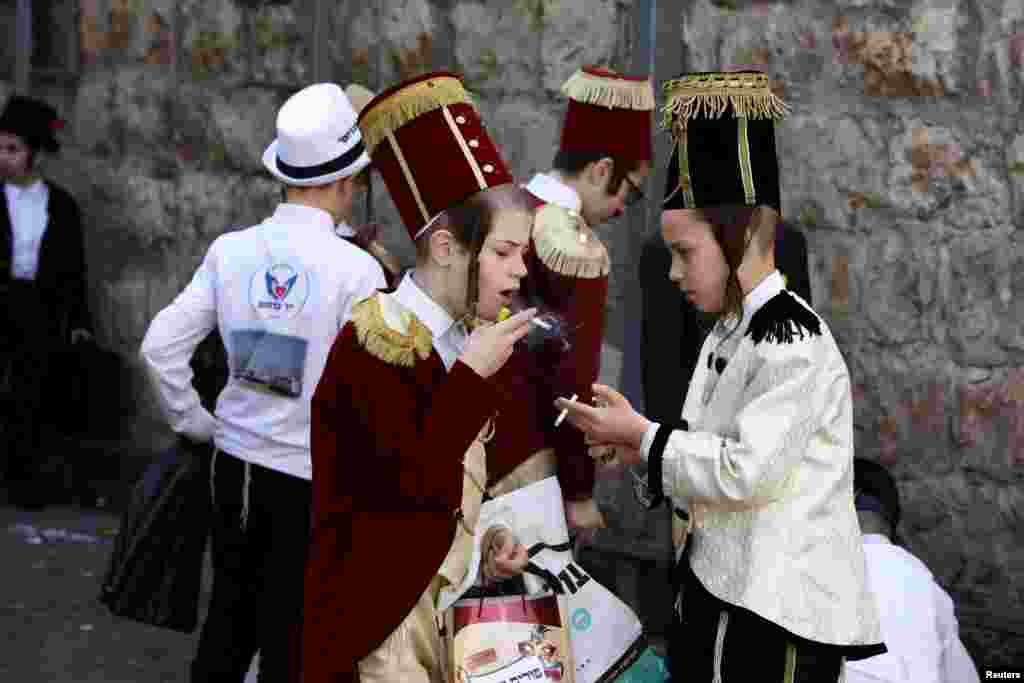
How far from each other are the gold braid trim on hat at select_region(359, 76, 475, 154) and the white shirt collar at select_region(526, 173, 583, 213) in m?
1.18

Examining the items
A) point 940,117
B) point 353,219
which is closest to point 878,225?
point 940,117

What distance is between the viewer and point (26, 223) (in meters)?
9.39

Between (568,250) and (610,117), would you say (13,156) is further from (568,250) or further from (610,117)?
(568,250)

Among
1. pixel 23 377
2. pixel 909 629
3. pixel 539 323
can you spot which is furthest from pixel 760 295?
pixel 23 377

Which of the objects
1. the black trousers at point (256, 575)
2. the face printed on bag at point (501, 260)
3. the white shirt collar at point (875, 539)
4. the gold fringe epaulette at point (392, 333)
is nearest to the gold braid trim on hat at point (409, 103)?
the face printed on bag at point (501, 260)

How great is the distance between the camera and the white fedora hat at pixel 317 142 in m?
5.28

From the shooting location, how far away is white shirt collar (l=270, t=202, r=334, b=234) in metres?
5.26

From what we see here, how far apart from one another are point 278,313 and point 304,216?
291 mm

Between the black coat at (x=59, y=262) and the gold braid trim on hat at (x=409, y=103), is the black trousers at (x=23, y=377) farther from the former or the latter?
the gold braid trim on hat at (x=409, y=103)

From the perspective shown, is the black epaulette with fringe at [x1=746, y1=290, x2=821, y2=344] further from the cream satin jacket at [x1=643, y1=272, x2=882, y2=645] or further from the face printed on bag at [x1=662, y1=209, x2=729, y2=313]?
the face printed on bag at [x1=662, y1=209, x2=729, y2=313]

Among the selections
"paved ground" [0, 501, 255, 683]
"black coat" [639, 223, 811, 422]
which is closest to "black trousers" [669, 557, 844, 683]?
"black coat" [639, 223, 811, 422]

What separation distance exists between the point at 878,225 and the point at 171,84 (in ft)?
13.5

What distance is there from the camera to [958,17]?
610 centimetres

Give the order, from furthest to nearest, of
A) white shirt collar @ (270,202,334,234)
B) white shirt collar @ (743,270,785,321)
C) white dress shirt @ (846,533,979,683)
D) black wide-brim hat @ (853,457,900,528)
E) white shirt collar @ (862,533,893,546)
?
black wide-brim hat @ (853,457,900,528) → white shirt collar @ (862,533,893,546) → white shirt collar @ (270,202,334,234) → white dress shirt @ (846,533,979,683) → white shirt collar @ (743,270,785,321)
